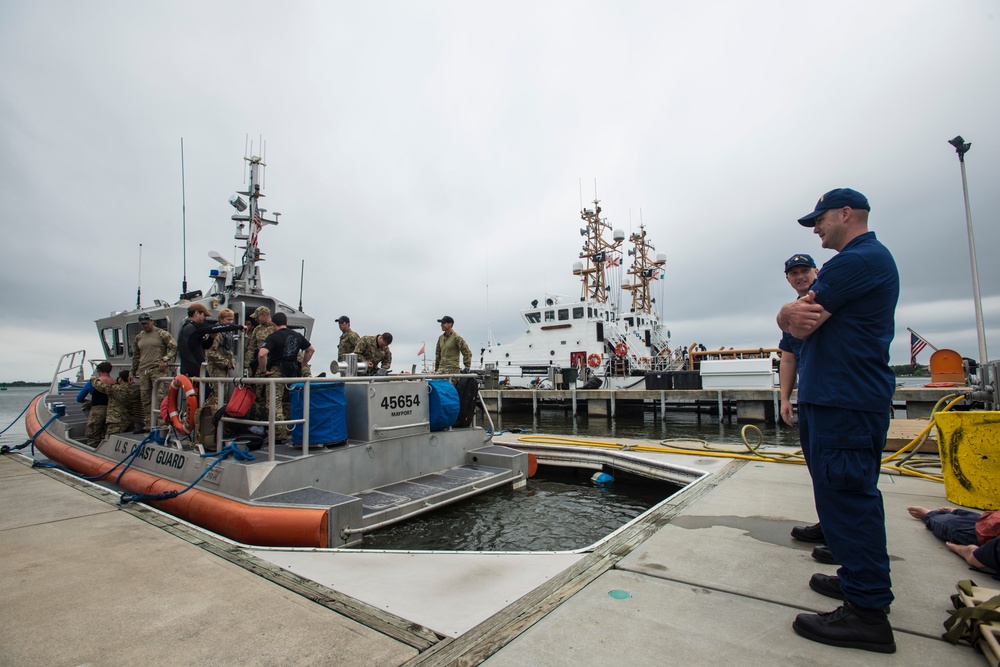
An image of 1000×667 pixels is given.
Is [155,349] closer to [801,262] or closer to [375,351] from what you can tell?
[375,351]

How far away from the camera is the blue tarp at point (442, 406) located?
642 cm

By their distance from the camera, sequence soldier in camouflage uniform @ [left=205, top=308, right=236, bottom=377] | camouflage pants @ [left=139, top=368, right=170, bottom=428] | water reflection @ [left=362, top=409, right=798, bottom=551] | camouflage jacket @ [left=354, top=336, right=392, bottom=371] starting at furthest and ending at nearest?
camouflage jacket @ [left=354, top=336, right=392, bottom=371], camouflage pants @ [left=139, top=368, right=170, bottom=428], soldier in camouflage uniform @ [left=205, top=308, right=236, bottom=377], water reflection @ [left=362, top=409, right=798, bottom=551]

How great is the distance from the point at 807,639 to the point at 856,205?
74.6 inches

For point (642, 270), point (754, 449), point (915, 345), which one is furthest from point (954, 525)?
point (642, 270)

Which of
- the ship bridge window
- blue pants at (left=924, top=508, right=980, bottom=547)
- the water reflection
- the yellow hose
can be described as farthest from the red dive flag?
the ship bridge window

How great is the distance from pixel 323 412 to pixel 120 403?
392 centimetres

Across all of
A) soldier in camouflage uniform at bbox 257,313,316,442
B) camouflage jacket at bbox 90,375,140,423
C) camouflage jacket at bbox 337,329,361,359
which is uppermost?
camouflage jacket at bbox 337,329,361,359

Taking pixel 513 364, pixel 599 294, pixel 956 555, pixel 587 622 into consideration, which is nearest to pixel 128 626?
pixel 587 622

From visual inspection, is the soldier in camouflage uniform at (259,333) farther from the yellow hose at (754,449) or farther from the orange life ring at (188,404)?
the yellow hose at (754,449)

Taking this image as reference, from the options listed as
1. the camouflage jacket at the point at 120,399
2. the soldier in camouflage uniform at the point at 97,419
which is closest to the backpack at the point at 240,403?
the camouflage jacket at the point at 120,399

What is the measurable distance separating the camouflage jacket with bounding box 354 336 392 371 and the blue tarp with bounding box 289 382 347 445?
206 cm

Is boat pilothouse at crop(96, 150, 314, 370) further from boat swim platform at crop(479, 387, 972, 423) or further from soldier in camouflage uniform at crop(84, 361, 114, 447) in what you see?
boat swim platform at crop(479, 387, 972, 423)

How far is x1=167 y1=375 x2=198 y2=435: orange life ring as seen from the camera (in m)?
5.02

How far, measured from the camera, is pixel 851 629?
76.4 inches
